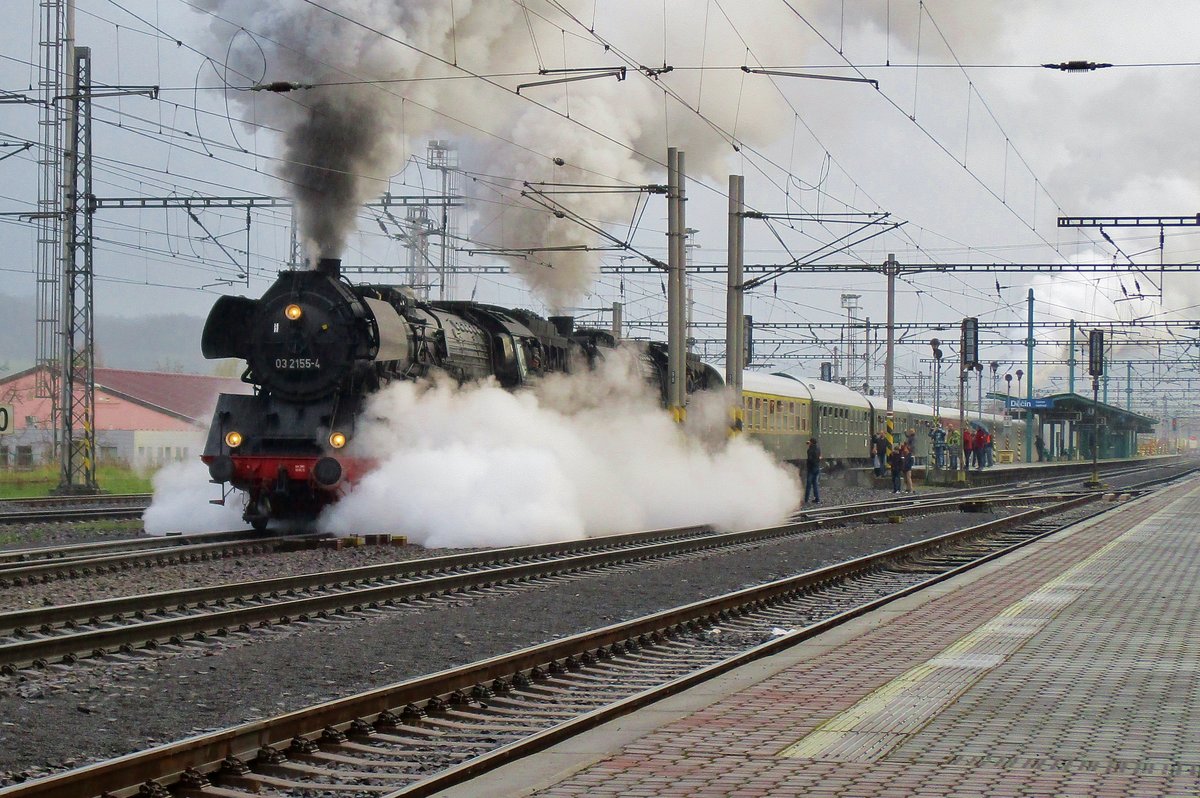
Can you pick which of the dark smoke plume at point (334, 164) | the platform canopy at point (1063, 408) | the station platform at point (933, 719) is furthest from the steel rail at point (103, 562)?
the platform canopy at point (1063, 408)

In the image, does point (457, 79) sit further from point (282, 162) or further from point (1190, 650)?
point (1190, 650)

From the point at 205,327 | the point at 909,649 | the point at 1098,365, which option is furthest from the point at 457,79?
the point at 1098,365

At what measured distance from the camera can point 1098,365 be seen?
1480 inches

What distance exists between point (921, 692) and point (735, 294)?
72.5 ft

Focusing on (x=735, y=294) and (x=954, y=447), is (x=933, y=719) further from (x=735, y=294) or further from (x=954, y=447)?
(x=954, y=447)

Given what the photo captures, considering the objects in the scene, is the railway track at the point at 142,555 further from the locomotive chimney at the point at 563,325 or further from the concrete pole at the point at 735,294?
the concrete pole at the point at 735,294

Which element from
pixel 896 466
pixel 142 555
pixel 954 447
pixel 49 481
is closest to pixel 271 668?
pixel 142 555

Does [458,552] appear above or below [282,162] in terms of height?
below

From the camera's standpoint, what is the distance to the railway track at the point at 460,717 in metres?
5.53

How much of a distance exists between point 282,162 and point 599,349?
6475 mm

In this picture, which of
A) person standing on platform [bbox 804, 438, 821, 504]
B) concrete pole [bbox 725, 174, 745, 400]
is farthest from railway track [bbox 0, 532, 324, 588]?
person standing on platform [bbox 804, 438, 821, 504]

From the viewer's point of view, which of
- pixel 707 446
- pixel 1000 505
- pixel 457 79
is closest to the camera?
pixel 457 79

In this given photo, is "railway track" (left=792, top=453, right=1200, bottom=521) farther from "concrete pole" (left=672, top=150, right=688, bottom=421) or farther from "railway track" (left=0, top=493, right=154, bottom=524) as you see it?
"railway track" (left=0, top=493, right=154, bottom=524)

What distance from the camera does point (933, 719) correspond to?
6836 millimetres
